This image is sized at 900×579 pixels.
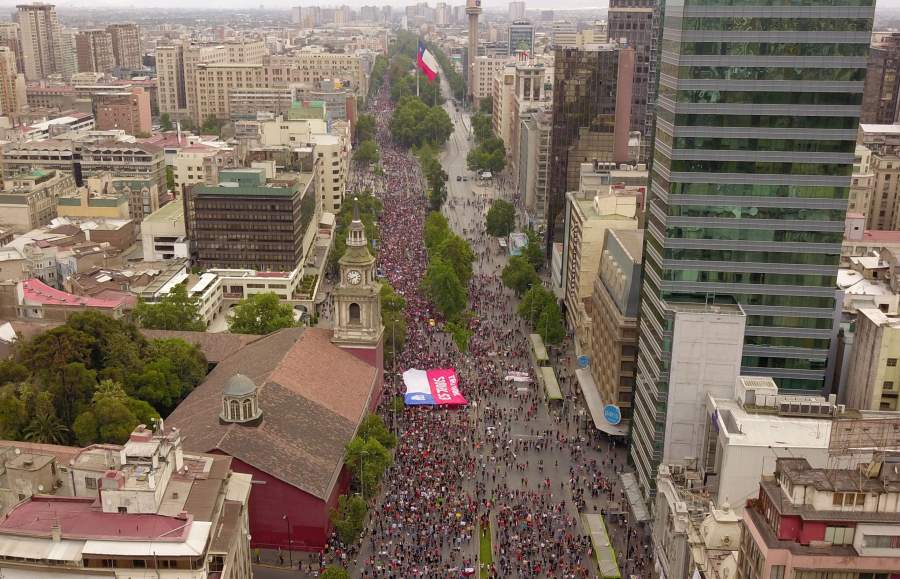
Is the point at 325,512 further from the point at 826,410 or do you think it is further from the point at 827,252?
the point at 827,252

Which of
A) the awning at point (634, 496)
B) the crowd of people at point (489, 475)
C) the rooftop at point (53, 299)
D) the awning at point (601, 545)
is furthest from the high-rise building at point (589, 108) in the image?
the awning at point (601, 545)

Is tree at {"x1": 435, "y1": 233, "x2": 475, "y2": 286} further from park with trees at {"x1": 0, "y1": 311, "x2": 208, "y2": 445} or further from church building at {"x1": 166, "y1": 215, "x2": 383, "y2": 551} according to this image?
park with trees at {"x1": 0, "y1": 311, "x2": 208, "y2": 445}

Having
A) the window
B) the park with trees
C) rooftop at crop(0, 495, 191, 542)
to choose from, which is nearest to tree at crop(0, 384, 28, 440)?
the park with trees

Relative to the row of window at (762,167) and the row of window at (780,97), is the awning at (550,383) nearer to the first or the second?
the row of window at (762,167)

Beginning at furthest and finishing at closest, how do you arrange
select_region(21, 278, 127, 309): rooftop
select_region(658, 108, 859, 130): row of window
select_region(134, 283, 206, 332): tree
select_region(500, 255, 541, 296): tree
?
select_region(500, 255, 541, 296): tree
select_region(21, 278, 127, 309): rooftop
select_region(134, 283, 206, 332): tree
select_region(658, 108, 859, 130): row of window

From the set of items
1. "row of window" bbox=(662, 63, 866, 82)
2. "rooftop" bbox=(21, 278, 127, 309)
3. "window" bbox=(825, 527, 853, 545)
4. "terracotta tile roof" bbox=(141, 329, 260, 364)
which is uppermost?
"row of window" bbox=(662, 63, 866, 82)

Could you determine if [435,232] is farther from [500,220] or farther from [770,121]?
[770,121]

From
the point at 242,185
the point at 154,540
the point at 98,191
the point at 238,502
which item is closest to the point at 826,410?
the point at 238,502
